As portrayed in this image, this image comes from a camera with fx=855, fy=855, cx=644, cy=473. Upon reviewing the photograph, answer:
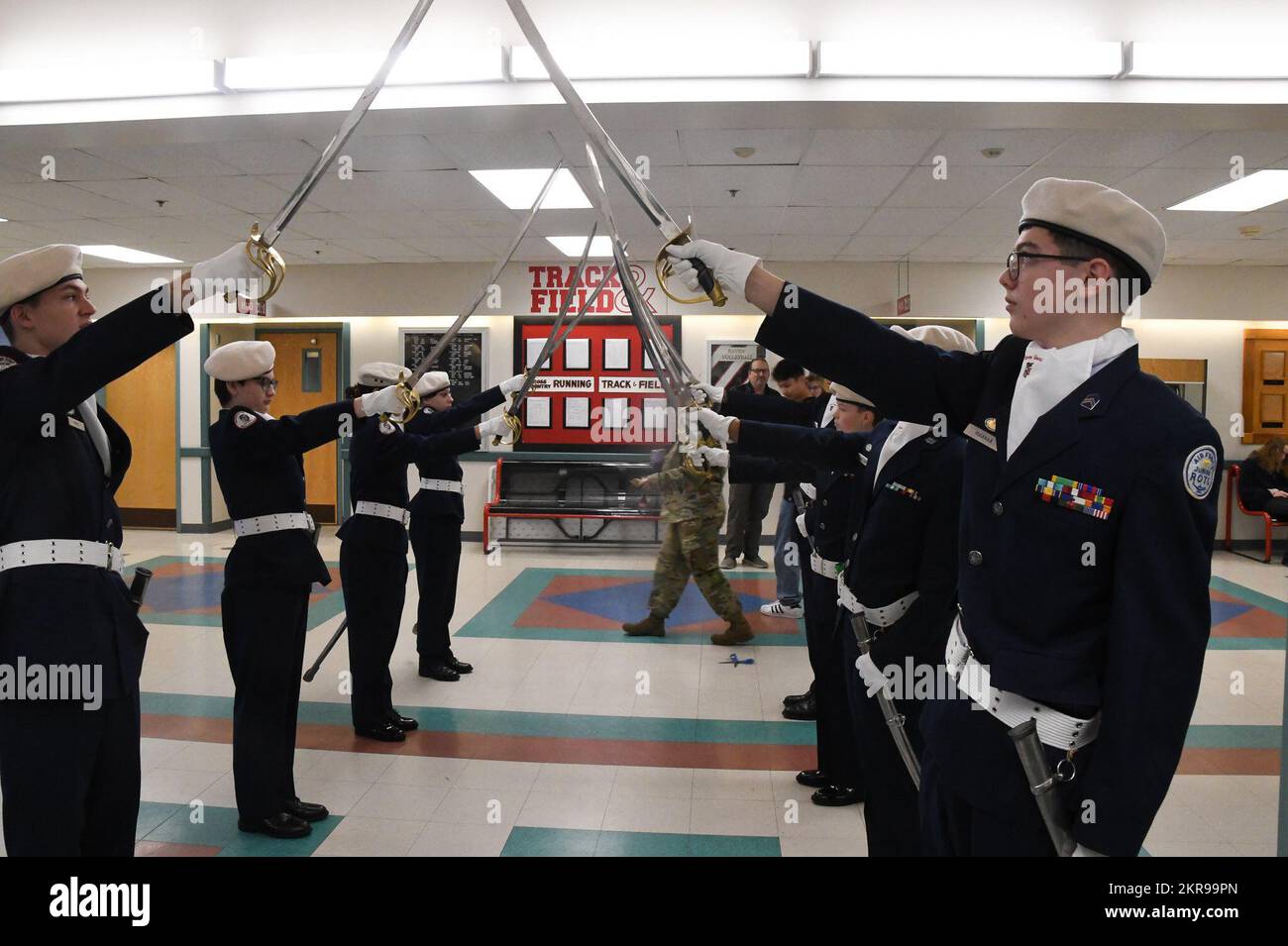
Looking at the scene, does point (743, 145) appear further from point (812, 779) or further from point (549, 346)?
point (812, 779)

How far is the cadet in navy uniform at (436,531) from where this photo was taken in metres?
4.94

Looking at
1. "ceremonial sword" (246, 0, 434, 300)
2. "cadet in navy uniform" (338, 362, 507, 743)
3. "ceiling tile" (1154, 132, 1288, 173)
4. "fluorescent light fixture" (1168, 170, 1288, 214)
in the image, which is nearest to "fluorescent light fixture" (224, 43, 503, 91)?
"cadet in navy uniform" (338, 362, 507, 743)

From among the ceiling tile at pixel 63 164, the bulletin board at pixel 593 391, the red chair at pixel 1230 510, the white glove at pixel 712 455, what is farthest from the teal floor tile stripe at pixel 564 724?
the red chair at pixel 1230 510

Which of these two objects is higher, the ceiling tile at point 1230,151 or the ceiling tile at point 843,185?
the ceiling tile at point 843,185

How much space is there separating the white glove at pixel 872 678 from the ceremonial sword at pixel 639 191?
3.97ft

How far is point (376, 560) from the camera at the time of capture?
412cm

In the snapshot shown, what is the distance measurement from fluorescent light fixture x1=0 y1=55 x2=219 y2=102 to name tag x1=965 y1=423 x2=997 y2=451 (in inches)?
172

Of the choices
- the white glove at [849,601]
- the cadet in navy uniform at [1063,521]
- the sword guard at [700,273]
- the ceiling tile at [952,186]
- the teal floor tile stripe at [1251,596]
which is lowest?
the teal floor tile stripe at [1251,596]

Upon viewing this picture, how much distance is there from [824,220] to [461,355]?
4652 millimetres

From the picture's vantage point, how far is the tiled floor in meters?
3.18

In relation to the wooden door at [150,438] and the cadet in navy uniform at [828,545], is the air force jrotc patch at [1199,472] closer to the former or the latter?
the cadet in navy uniform at [828,545]

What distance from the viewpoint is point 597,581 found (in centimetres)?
791

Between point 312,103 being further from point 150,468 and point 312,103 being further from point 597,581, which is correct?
point 150,468

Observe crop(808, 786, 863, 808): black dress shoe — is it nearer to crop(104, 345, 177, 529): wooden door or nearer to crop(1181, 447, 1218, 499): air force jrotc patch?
crop(1181, 447, 1218, 499): air force jrotc patch
